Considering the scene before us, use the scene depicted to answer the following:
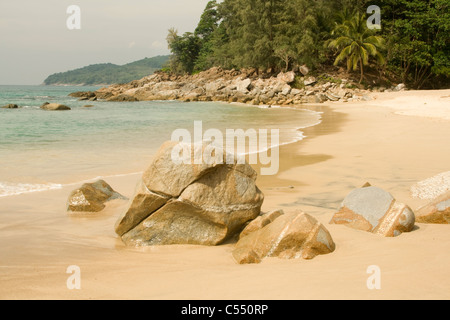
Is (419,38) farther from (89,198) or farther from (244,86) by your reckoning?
(89,198)

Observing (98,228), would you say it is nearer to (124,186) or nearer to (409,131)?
(124,186)

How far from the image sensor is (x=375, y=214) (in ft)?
14.8

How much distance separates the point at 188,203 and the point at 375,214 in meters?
2.12

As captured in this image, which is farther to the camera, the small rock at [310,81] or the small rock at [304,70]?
the small rock at [304,70]

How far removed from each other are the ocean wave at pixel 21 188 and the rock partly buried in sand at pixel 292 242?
4.90 m

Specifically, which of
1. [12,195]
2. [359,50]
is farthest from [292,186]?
[359,50]

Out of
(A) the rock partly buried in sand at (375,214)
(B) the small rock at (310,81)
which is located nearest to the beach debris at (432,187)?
(A) the rock partly buried in sand at (375,214)

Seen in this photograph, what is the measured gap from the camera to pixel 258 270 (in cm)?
360

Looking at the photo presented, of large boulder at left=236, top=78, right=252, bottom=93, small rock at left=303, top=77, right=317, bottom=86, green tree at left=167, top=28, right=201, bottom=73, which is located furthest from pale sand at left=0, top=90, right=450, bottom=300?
green tree at left=167, top=28, right=201, bottom=73

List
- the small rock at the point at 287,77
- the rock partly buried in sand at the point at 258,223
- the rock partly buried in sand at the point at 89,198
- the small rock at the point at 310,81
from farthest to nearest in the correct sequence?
1. the small rock at the point at 287,77
2. the small rock at the point at 310,81
3. the rock partly buried in sand at the point at 89,198
4. the rock partly buried in sand at the point at 258,223

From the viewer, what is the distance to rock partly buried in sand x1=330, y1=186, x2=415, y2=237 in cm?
435

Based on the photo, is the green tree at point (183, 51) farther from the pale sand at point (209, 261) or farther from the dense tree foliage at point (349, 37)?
the pale sand at point (209, 261)

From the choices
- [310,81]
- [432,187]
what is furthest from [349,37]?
[432,187]

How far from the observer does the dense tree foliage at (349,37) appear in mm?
39094
